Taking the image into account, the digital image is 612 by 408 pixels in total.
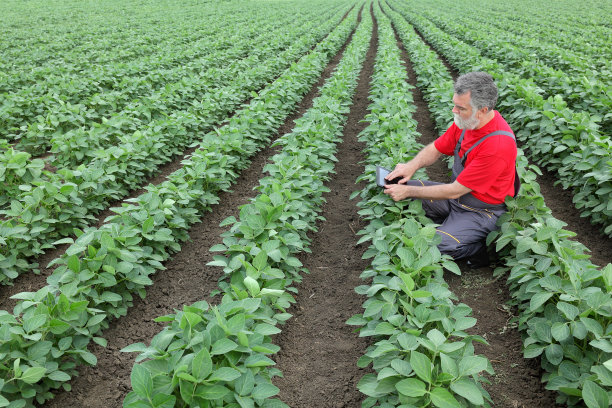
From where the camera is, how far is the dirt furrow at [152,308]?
2.37 m

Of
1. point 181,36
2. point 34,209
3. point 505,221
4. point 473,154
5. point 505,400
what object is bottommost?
point 505,400

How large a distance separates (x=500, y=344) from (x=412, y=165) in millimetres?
1689

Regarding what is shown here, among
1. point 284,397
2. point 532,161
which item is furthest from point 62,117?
point 532,161

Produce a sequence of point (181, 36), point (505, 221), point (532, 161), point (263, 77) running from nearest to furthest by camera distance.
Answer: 1. point (505, 221)
2. point (532, 161)
3. point (263, 77)
4. point (181, 36)

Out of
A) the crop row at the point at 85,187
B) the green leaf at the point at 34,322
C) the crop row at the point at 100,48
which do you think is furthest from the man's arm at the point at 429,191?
the crop row at the point at 100,48

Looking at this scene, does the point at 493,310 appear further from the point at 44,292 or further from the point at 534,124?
the point at 534,124

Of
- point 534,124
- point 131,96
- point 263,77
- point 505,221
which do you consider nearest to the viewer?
point 505,221

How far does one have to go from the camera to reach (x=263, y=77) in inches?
359

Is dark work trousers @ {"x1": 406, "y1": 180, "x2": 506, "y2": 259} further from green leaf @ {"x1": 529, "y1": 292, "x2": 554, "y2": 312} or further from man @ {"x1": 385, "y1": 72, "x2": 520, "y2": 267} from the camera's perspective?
green leaf @ {"x1": 529, "y1": 292, "x2": 554, "y2": 312}

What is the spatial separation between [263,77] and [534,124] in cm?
580

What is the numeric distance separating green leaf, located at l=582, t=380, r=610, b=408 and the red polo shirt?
1794 mm

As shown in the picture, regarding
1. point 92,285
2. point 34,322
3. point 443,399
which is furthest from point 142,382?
point 92,285

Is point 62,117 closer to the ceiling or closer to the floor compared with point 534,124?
closer to the ceiling

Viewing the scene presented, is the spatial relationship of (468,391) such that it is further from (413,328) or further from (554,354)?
(554,354)
